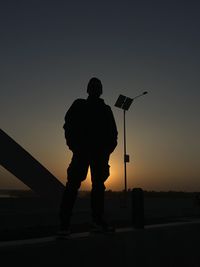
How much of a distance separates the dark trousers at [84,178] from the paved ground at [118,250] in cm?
48

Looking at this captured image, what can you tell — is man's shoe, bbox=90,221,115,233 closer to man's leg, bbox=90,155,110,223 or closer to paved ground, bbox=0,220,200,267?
man's leg, bbox=90,155,110,223

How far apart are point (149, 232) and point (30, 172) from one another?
48.8ft

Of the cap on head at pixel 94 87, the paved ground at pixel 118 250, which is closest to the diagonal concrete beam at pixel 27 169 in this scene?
the cap on head at pixel 94 87

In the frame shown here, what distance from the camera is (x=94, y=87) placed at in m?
4.13

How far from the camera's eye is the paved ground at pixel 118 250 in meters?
2.62

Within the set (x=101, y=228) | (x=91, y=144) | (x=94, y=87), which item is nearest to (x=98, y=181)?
(x=91, y=144)

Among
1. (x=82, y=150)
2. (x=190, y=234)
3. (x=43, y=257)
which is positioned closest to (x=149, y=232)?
(x=190, y=234)

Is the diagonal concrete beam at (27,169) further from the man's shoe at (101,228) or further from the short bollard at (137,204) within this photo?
the man's shoe at (101,228)

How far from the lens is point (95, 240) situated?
3.08 m

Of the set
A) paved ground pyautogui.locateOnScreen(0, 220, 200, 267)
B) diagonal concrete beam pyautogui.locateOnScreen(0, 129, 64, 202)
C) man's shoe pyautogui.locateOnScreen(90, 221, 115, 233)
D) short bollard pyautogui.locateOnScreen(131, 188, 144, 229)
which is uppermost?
diagonal concrete beam pyautogui.locateOnScreen(0, 129, 64, 202)

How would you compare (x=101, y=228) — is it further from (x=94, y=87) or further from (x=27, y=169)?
(x=27, y=169)

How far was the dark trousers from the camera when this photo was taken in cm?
378

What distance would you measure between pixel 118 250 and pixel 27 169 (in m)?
A: 14.9

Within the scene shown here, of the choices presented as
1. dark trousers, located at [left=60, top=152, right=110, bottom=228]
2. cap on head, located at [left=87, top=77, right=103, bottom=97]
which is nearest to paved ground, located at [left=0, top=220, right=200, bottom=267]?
dark trousers, located at [left=60, top=152, right=110, bottom=228]
